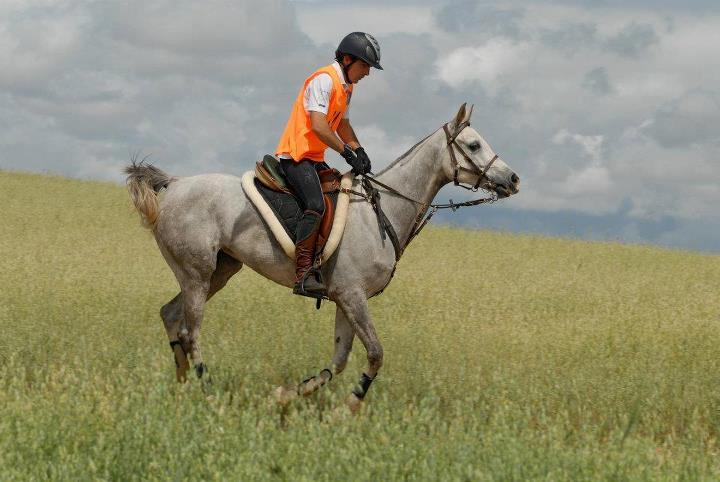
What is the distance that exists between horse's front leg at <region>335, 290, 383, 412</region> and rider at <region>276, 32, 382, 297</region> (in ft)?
0.91

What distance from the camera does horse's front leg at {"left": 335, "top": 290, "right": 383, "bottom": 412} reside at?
7.59 meters

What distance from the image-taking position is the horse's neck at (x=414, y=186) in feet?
26.2

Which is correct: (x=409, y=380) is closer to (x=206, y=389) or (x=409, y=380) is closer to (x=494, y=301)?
(x=206, y=389)

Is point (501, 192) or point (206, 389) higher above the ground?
point (501, 192)

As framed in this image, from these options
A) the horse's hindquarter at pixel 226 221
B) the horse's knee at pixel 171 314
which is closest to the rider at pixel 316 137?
the horse's hindquarter at pixel 226 221

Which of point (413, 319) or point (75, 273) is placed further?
point (75, 273)

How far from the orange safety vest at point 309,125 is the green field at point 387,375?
2060 millimetres

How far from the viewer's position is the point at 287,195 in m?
8.00

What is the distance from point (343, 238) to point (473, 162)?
1.33 metres

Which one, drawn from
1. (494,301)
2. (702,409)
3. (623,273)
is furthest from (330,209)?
(623,273)

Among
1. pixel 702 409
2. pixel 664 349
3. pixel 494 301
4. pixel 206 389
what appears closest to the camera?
pixel 206 389

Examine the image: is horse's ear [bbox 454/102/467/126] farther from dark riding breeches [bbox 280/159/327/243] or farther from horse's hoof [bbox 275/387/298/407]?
horse's hoof [bbox 275/387/298/407]

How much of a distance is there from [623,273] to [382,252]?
1475cm

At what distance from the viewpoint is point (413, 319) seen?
12.7 metres
